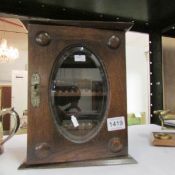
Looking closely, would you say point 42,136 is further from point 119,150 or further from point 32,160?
point 119,150

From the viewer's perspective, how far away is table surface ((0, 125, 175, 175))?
0.54 metres

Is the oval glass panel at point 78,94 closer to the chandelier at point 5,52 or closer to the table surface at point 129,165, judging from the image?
the table surface at point 129,165

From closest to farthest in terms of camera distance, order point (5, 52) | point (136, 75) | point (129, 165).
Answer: point (129, 165) → point (5, 52) → point (136, 75)

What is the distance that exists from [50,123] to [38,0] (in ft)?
1.57

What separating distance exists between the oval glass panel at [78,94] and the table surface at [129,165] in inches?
3.7

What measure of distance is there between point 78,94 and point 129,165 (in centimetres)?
25

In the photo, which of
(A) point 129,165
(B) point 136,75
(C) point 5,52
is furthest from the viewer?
(B) point 136,75

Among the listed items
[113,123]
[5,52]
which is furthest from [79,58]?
[5,52]

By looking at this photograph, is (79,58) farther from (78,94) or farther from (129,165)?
(129,165)

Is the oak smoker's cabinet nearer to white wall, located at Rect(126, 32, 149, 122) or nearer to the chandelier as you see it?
the chandelier

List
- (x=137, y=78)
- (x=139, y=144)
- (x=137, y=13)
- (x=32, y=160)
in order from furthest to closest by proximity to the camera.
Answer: (x=137, y=78) → (x=137, y=13) → (x=139, y=144) → (x=32, y=160)

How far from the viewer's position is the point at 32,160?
0.57 metres

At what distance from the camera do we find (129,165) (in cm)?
59

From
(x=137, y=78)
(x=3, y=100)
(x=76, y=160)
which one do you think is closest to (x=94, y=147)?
(x=76, y=160)
